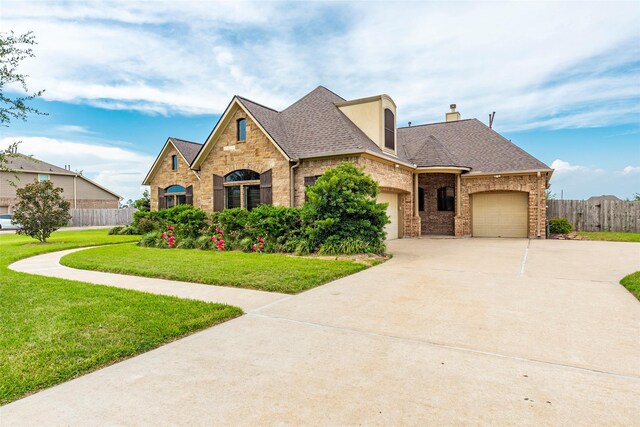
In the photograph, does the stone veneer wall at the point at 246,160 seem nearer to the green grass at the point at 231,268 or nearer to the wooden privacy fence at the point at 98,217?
the green grass at the point at 231,268

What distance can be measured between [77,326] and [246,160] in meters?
11.1

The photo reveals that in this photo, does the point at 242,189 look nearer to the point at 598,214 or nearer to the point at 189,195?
→ the point at 189,195

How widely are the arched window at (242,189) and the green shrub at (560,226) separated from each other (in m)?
15.0

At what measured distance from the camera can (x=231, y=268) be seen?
27.3ft

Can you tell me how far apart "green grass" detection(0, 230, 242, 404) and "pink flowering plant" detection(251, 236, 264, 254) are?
5.62 metres

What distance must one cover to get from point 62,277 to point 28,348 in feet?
16.2

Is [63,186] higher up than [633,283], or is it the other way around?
[63,186]

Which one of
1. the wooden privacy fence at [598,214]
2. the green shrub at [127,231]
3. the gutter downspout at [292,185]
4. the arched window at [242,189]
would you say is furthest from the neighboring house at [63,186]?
the wooden privacy fence at [598,214]

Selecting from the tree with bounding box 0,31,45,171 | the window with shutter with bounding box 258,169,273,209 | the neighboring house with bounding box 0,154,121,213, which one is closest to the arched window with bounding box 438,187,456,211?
the window with shutter with bounding box 258,169,273,209

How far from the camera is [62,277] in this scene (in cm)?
775

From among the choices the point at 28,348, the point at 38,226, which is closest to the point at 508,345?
the point at 28,348

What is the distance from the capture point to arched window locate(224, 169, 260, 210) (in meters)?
14.8

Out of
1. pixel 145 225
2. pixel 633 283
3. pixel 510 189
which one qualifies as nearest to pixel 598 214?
pixel 510 189

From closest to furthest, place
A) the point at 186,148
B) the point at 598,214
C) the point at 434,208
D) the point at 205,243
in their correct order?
the point at 205,243, the point at 434,208, the point at 598,214, the point at 186,148
